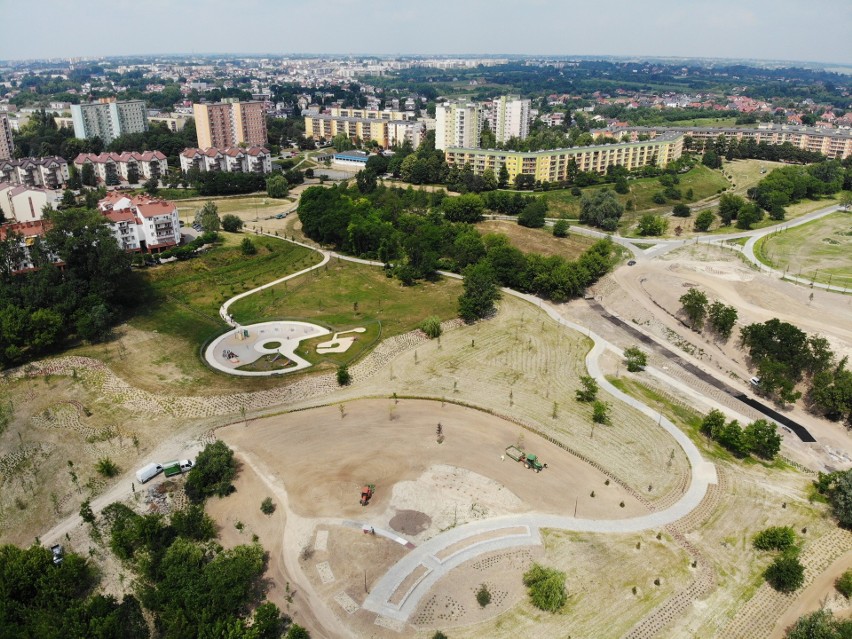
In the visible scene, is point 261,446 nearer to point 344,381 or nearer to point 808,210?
point 344,381

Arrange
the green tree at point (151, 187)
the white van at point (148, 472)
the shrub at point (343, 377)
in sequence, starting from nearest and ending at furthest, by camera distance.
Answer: the white van at point (148, 472) < the shrub at point (343, 377) < the green tree at point (151, 187)

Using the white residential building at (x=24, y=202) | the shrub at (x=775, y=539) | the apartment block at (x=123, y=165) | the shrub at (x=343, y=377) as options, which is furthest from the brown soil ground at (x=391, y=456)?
the apartment block at (x=123, y=165)

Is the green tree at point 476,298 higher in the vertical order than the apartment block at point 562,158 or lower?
lower

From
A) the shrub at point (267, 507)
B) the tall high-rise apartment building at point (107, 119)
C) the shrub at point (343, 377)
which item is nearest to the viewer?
the shrub at point (267, 507)

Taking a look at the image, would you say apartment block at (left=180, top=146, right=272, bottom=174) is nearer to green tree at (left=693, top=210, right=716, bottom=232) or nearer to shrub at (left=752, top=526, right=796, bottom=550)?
green tree at (left=693, top=210, right=716, bottom=232)

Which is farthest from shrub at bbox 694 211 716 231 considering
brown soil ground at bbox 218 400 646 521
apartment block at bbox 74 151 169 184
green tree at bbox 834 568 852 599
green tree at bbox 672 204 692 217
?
apartment block at bbox 74 151 169 184

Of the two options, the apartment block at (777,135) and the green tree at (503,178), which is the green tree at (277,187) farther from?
the apartment block at (777,135)
